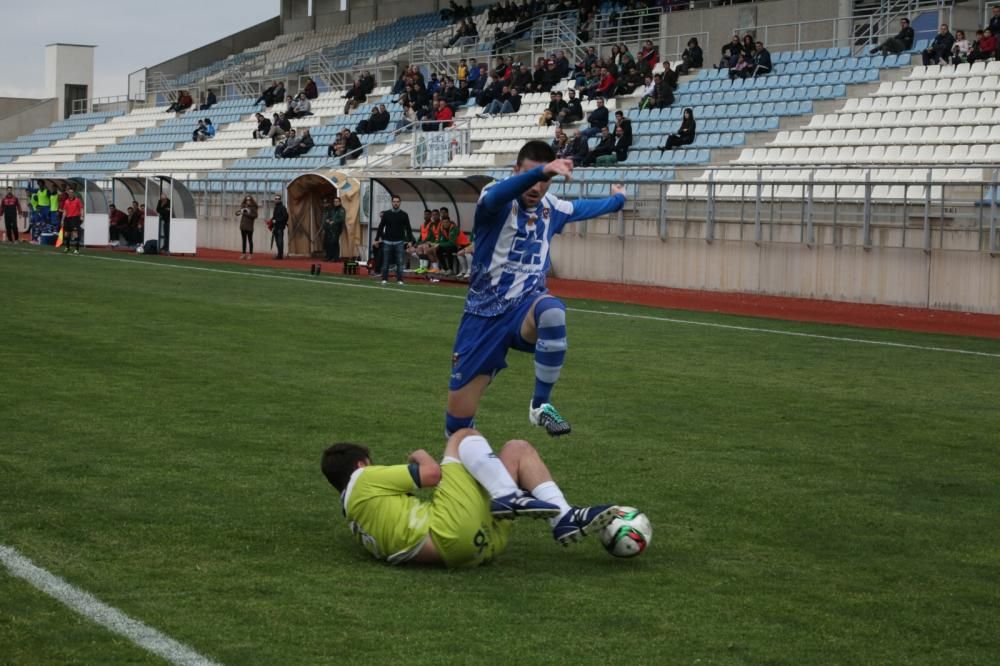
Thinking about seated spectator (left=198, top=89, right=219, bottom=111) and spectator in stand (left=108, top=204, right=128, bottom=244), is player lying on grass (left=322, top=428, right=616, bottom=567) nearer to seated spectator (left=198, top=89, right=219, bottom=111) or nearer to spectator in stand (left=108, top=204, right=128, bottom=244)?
spectator in stand (left=108, top=204, right=128, bottom=244)

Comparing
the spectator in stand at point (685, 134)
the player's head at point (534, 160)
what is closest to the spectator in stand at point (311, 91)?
the spectator in stand at point (685, 134)

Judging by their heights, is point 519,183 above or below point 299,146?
below

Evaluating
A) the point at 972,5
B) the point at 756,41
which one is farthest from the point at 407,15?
the point at 972,5

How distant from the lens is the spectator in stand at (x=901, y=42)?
3112 centimetres

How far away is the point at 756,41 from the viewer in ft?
119

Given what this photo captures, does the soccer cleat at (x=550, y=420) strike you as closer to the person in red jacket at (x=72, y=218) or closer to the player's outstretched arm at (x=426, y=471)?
the player's outstretched arm at (x=426, y=471)

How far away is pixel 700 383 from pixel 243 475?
5.95 meters

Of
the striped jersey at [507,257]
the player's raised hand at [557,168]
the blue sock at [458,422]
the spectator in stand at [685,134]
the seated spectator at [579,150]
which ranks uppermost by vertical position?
the spectator in stand at [685,134]

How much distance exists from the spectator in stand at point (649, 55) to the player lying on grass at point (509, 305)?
98.7 feet

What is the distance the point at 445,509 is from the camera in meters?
6.07

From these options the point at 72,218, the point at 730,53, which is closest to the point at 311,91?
the point at 72,218

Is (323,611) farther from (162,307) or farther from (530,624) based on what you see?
(162,307)

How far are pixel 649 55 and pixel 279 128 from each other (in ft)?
52.7

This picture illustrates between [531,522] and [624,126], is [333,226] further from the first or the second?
[531,522]
